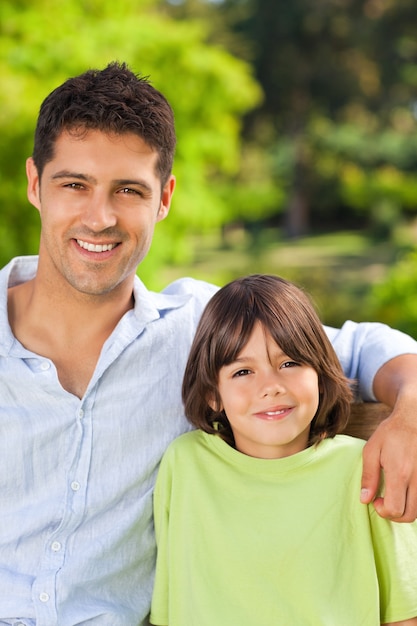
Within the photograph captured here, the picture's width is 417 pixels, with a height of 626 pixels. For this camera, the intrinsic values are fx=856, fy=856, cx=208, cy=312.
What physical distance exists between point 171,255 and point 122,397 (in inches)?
311

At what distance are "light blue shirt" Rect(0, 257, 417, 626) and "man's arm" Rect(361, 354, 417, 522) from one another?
241 millimetres

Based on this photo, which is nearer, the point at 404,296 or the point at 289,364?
the point at 289,364

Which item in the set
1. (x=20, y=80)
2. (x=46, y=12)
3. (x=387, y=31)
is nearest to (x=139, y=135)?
(x=20, y=80)

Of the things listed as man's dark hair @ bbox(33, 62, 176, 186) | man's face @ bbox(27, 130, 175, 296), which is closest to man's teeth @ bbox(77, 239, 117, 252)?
man's face @ bbox(27, 130, 175, 296)

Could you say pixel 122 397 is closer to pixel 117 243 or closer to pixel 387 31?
pixel 117 243

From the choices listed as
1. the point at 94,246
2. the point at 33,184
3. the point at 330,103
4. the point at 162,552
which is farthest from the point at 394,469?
the point at 330,103

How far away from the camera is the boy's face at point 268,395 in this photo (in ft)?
6.11

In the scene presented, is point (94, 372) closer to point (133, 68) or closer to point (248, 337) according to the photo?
point (248, 337)

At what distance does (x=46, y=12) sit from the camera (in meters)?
9.16

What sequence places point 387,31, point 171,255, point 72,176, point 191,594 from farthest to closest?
point 387,31 → point 171,255 → point 72,176 → point 191,594

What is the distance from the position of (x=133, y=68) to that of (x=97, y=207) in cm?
626

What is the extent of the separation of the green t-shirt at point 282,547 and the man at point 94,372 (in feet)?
0.39

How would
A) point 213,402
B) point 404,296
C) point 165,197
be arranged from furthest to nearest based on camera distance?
point 404,296, point 165,197, point 213,402

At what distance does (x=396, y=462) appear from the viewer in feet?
5.83
